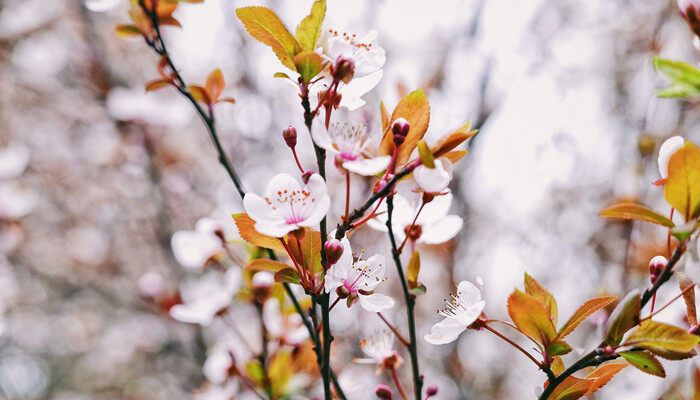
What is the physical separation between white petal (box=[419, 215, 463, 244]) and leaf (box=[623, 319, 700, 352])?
0.28 m

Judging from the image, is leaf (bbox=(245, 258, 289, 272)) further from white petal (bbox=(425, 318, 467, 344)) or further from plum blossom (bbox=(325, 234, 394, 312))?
white petal (bbox=(425, 318, 467, 344))

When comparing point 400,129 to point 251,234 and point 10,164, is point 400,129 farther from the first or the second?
point 10,164

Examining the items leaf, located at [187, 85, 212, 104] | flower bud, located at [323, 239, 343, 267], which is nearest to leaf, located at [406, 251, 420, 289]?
flower bud, located at [323, 239, 343, 267]

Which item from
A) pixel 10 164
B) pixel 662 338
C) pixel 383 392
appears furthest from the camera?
pixel 10 164

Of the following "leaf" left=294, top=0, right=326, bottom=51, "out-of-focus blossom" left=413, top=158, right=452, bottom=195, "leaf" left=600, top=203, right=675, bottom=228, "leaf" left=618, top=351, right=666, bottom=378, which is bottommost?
"leaf" left=618, top=351, right=666, bottom=378

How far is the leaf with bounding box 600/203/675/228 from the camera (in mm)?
511

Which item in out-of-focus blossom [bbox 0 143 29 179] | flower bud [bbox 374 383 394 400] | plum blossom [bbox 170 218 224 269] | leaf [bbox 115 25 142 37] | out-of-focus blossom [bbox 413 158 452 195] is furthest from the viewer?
out-of-focus blossom [bbox 0 143 29 179]

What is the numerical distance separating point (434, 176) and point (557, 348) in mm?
231

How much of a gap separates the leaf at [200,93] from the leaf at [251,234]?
32 cm

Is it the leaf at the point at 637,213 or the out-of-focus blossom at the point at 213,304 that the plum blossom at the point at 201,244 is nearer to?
the out-of-focus blossom at the point at 213,304

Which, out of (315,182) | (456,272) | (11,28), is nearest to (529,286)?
(315,182)

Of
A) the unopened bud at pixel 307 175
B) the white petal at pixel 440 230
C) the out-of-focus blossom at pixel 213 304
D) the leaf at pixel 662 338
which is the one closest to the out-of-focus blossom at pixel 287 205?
the unopened bud at pixel 307 175

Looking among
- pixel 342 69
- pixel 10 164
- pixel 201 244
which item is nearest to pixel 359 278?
pixel 342 69

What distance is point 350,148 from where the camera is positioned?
590 millimetres
